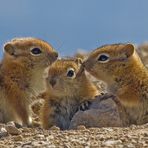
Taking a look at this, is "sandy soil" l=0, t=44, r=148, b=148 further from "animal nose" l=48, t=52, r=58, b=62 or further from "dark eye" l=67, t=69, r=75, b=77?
"animal nose" l=48, t=52, r=58, b=62

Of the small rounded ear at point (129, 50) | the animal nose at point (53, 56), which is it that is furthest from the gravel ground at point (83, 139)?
the animal nose at point (53, 56)

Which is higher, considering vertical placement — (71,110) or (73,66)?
(73,66)

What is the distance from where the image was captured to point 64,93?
11047 millimetres

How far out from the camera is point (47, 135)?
788cm

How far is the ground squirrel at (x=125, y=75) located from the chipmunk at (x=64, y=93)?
288 mm

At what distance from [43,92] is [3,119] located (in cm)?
99

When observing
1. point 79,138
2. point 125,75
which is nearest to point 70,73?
point 125,75

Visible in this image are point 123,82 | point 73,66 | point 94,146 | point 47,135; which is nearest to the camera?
point 94,146

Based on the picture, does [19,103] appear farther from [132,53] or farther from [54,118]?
[132,53]

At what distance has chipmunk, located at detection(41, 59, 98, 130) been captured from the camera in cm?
1084

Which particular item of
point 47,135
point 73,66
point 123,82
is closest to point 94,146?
point 47,135

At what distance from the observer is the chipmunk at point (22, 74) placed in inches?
428

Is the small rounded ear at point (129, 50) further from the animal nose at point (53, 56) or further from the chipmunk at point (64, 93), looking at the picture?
the animal nose at point (53, 56)

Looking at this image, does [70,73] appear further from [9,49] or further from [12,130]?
[12,130]
